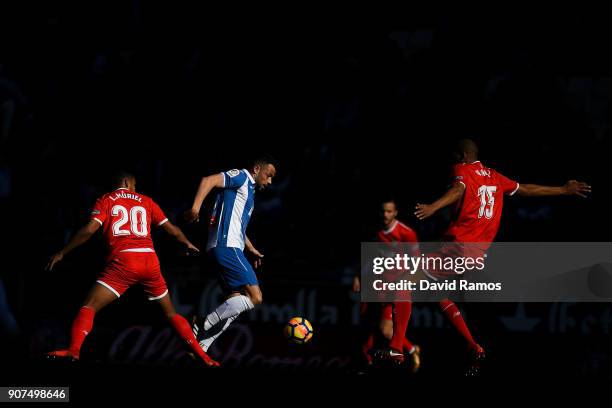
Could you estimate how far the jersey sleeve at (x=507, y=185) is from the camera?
8.31 m

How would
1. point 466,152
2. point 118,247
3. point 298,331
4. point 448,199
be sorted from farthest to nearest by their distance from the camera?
point 298,331, point 118,247, point 466,152, point 448,199

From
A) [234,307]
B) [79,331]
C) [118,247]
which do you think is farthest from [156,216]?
[79,331]

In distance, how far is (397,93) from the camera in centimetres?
1498

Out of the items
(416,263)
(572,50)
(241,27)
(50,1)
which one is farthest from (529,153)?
(50,1)

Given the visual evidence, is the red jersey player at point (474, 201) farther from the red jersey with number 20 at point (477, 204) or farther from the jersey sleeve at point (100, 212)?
the jersey sleeve at point (100, 212)

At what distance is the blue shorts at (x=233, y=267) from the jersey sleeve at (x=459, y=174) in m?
2.24

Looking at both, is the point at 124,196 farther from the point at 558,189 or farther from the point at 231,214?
the point at 558,189

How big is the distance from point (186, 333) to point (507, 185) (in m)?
3.52

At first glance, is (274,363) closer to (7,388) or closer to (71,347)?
(71,347)

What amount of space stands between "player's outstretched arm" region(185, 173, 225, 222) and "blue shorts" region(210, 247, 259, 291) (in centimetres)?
57

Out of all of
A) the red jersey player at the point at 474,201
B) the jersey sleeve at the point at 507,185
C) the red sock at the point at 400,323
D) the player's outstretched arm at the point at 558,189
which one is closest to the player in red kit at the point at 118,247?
the red sock at the point at 400,323

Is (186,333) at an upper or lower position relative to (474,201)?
lower

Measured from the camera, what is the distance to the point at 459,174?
8.02 meters

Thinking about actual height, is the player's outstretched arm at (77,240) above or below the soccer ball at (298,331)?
above
